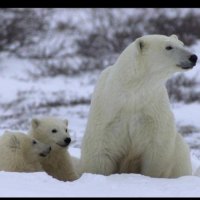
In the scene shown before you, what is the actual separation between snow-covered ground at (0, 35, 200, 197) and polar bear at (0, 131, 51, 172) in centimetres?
83

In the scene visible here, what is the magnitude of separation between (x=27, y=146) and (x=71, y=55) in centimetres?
1097

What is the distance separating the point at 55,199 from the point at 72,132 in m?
5.48

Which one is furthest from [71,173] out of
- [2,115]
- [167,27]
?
[167,27]

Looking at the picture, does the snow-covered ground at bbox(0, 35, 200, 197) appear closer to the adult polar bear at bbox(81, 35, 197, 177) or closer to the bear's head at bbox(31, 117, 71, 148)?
the adult polar bear at bbox(81, 35, 197, 177)

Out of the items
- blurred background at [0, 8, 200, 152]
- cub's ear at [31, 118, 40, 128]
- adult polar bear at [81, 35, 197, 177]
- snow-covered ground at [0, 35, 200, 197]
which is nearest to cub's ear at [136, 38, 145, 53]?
adult polar bear at [81, 35, 197, 177]

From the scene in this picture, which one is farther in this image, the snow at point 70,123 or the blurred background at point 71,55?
the blurred background at point 71,55

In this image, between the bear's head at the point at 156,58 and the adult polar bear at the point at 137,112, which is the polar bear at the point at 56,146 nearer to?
the adult polar bear at the point at 137,112

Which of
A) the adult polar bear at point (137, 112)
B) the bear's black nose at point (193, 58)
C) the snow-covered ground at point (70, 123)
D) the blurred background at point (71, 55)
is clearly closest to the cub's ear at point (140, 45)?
the adult polar bear at point (137, 112)

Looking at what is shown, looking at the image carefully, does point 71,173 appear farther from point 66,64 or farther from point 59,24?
point 59,24

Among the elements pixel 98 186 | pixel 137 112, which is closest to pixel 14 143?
pixel 137 112

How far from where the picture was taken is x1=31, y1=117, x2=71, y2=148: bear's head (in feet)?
16.5

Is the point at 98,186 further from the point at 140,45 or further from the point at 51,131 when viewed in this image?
the point at 51,131

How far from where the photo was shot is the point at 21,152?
4.86m

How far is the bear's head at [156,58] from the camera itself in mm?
4223
